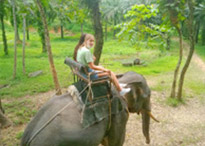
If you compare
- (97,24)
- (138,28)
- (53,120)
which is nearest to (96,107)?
(53,120)

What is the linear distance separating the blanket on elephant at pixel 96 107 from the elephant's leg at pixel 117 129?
0.15m

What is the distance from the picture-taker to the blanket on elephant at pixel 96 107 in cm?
322

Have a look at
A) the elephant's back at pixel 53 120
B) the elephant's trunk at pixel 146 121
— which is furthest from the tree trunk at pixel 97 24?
the elephant's back at pixel 53 120

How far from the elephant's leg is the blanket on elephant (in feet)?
0.48

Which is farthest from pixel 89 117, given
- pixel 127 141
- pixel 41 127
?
pixel 127 141

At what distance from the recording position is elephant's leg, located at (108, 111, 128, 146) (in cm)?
375

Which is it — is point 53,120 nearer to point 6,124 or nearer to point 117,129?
point 117,129

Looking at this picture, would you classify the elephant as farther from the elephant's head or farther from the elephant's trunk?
the elephant's trunk

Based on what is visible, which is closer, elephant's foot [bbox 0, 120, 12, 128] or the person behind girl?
the person behind girl

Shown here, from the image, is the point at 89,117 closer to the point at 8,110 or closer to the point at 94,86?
the point at 94,86

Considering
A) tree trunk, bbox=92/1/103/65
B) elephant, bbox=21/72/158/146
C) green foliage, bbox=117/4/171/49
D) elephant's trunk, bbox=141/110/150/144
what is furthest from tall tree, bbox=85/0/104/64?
elephant, bbox=21/72/158/146

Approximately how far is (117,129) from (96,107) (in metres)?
0.73

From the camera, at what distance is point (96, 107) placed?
11.3 ft

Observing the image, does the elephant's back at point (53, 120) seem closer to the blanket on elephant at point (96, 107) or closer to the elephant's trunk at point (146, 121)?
the blanket on elephant at point (96, 107)
